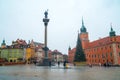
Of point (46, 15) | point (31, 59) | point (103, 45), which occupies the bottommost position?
point (31, 59)

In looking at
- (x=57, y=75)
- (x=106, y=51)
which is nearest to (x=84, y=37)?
(x=106, y=51)

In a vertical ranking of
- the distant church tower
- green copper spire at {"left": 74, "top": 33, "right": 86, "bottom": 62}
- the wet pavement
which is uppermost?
the distant church tower

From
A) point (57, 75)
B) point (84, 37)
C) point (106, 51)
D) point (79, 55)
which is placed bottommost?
point (57, 75)

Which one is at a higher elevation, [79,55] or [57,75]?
[79,55]

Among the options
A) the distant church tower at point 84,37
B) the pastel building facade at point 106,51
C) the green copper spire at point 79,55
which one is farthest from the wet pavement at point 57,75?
the distant church tower at point 84,37

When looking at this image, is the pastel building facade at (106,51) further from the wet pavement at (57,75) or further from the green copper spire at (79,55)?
the wet pavement at (57,75)

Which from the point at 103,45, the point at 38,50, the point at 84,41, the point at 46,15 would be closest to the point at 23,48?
the point at 38,50

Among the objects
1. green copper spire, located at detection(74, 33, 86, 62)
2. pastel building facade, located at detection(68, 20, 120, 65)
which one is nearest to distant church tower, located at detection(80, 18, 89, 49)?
pastel building facade, located at detection(68, 20, 120, 65)

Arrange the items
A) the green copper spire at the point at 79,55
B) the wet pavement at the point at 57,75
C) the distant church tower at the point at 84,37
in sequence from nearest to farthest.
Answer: the wet pavement at the point at 57,75 < the green copper spire at the point at 79,55 < the distant church tower at the point at 84,37

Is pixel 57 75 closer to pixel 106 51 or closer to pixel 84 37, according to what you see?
pixel 106 51

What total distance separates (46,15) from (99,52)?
1962 inches

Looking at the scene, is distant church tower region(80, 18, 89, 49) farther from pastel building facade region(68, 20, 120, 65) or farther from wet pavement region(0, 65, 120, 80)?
wet pavement region(0, 65, 120, 80)

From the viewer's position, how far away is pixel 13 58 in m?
111

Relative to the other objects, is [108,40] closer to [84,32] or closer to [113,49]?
[113,49]
